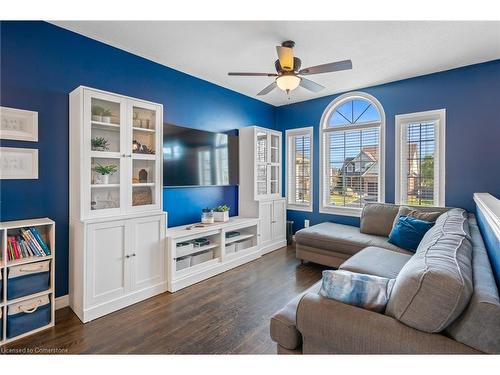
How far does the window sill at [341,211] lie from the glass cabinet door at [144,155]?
2976 mm

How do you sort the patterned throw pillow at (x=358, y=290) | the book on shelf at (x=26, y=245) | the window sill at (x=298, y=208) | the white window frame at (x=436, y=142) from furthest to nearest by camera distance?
the window sill at (x=298, y=208) → the white window frame at (x=436, y=142) → the book on shelf at (x=26, y=245) → the patterned throw pillow at (x=358, y=290)

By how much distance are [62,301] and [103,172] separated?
131cm

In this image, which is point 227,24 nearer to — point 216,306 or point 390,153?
point 216,306

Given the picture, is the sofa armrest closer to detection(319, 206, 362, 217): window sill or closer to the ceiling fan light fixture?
the ceiling fan light fixture

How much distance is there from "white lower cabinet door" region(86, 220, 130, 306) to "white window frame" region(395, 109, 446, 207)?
3846 mm

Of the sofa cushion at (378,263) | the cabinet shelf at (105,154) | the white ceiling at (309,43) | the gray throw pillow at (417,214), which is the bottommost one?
the sofa cushion at (378,263)

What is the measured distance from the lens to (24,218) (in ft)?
7.52

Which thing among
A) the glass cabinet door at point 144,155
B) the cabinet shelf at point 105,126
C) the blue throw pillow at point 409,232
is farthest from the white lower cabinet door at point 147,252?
the blue throw pillow at point 409,232

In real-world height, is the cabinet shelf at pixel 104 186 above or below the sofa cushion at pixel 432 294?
above

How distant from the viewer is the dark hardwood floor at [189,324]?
1.94 m

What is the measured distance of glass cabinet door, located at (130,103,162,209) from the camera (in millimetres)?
2748

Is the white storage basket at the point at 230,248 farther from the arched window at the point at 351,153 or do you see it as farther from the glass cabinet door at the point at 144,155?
the arched window at the point at 351,153

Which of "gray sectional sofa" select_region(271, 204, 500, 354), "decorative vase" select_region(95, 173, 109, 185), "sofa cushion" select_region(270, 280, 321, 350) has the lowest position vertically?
"sofa cushion" select_region(270, 280, 321, 350)

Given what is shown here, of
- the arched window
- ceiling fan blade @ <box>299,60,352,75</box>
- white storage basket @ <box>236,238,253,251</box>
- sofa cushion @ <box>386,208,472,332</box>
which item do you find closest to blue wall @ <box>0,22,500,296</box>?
the arched window
